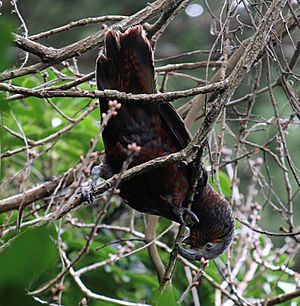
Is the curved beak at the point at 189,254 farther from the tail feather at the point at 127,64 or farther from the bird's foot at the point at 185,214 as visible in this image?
the tail feather at the point at 127,64

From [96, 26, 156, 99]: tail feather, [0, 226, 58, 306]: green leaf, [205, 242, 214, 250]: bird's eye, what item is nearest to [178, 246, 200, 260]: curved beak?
[205, 242, 214, 250]: bird's eye

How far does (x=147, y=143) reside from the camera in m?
2.08

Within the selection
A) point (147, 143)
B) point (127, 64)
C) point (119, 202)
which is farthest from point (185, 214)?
point (119, 202)

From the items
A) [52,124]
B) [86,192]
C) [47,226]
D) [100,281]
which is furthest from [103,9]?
[47,226]

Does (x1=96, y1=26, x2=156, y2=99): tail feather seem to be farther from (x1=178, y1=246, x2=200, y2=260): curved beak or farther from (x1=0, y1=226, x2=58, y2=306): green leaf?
(x1=0, y1=226, x2=58, y2=306): green leaf

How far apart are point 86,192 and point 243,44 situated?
74 centimetres

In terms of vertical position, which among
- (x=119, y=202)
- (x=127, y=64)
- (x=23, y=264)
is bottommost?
(x=23, y=264)

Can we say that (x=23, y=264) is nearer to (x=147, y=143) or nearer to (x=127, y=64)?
(x=127, y=64)

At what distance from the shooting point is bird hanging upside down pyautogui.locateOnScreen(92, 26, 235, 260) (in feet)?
6.36

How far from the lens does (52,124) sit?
268 cm

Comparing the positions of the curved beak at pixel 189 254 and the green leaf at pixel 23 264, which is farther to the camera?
the curved beak at pixel 189 254

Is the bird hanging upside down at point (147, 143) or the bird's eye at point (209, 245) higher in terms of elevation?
the bird hanging upside down at point (147, 143)

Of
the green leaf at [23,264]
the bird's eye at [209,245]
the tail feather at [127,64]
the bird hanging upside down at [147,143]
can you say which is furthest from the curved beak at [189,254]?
the green leaf at [23,264]

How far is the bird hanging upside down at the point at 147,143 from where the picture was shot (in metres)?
1.94
